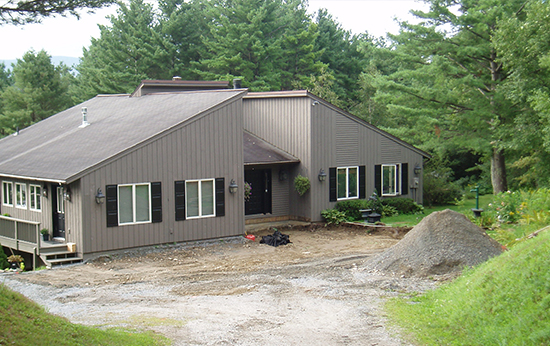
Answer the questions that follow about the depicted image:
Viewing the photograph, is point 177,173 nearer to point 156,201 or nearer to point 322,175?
point 156,201

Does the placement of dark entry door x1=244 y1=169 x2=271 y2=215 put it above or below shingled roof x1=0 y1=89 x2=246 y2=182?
below

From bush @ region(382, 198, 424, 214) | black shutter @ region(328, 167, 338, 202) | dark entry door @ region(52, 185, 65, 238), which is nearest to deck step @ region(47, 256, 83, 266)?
dark entry door @ region(52, 185, 65, 238)

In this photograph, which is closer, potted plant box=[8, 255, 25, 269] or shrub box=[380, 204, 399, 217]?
potted plant box=[8, 255, 25, 269]

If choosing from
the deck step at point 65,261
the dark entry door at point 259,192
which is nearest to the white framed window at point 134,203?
the deck step at point 65,261

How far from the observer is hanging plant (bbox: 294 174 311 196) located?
71.2ft

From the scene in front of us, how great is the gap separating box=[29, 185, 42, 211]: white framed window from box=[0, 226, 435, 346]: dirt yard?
3.55 metres

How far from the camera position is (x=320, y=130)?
22062 mm

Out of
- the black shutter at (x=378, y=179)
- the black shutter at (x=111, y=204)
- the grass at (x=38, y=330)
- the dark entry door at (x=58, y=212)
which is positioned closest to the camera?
the grass at (x=38, y=330)

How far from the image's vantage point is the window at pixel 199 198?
714 inches

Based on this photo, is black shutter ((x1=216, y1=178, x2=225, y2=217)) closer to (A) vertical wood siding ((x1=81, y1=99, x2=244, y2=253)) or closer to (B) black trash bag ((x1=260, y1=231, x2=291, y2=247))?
(A) vertical wood siding ((x1=81, y1=99, x2=244, y2=253))

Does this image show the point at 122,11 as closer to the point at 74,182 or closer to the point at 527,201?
the point at 74,182

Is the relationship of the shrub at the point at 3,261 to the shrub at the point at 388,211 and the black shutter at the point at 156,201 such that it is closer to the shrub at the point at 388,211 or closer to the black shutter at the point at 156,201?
the black shutter at the point at 156,201

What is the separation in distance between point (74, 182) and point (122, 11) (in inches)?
1255

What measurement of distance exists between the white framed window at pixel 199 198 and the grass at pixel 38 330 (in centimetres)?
988
